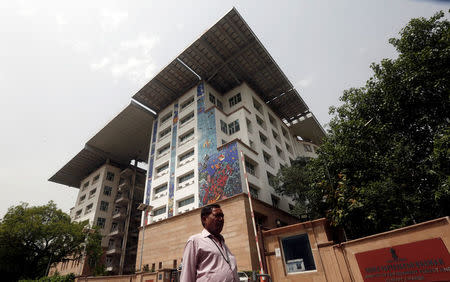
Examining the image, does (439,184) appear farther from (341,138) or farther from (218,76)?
(218,76)

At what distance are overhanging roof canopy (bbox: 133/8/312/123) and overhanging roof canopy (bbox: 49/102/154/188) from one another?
3.56 metres

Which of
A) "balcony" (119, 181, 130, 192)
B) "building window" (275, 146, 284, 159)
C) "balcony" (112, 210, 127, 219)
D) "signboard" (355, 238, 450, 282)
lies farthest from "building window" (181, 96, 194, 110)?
"signboard" (355, 238, 450, 282)

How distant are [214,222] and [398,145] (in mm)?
14624

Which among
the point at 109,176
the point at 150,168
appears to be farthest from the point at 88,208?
the point at 150,168

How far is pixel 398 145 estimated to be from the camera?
13516 mm

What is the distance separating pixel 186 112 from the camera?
30.8 metres

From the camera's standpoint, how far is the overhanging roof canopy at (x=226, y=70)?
28034 millimetres

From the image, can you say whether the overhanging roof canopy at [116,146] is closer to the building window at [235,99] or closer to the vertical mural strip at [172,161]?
the vertical mural strip at [172,161]

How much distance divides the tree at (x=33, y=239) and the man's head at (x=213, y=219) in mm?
28981

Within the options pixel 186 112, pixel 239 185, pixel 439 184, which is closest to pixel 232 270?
pixel 439 184

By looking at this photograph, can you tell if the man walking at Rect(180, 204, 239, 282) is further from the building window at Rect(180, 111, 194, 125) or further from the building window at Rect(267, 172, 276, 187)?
the building window at Rect(180, 111, 194, 125)

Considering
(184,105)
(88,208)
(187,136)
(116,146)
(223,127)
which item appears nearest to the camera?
(223,127)

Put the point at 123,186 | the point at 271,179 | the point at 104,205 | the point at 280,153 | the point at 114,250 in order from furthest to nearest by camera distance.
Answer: the point at 123,186
the point at 104,205
the point at 114,250
the point at 280,153
the point at 271,179

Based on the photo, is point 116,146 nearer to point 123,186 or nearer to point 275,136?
point 123,186
